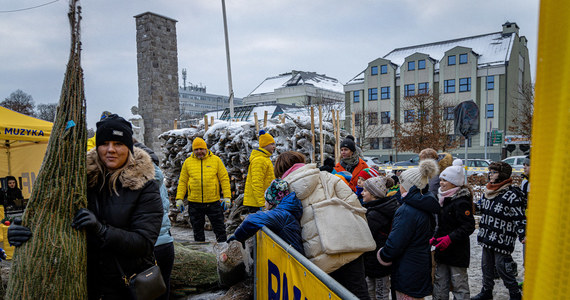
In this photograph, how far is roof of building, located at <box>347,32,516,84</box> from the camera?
3887 cm

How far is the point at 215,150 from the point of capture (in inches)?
359

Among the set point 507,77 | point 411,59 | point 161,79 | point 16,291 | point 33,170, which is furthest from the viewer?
point 411,59

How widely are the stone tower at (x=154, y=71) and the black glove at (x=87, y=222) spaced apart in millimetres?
16457

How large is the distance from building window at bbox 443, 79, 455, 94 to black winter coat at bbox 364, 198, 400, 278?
40.9 metres

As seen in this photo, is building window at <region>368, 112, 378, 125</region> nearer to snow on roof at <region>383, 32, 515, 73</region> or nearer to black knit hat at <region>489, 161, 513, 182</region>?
snow on roof at <region>383, 32, 515, 73</region>

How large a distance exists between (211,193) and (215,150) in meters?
3.27

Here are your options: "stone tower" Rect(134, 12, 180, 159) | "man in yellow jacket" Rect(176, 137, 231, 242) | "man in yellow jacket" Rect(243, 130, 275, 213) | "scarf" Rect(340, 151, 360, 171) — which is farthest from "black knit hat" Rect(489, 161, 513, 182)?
"stone tower" Rect(134, 12, 180, 159)

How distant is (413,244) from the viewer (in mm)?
3213

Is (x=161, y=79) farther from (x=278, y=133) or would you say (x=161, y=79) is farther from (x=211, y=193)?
(x=211, y=193)

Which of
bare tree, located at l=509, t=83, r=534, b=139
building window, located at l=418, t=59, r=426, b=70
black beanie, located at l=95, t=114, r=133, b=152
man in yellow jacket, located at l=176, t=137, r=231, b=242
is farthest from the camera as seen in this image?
building window, located at l=418, t=59, r=426, b=70

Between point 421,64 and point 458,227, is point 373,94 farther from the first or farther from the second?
point 458,227

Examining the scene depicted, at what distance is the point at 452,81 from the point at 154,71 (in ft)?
111

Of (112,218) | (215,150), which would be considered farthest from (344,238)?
(215,150)

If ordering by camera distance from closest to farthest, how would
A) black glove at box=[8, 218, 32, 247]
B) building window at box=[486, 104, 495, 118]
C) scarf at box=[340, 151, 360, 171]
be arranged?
1. black glove at box=[8, 218, 32, 247]
2. scarf at box=[340, 151, 360, 171]
3. building window at box=[486, 104, 495, 118]
